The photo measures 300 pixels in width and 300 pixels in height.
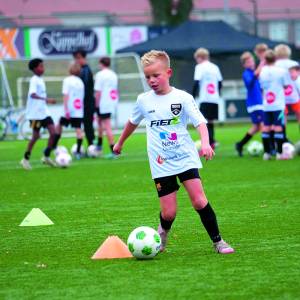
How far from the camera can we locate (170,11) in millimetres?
42281

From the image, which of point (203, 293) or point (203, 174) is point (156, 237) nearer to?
point (203, 293)

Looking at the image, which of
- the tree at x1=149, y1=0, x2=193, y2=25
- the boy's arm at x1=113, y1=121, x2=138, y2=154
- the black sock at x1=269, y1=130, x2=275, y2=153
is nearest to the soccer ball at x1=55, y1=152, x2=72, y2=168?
the black sock at x1=269, y1=130, x2=275, y2=153

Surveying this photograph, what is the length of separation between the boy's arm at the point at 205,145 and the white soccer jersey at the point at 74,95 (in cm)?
1229

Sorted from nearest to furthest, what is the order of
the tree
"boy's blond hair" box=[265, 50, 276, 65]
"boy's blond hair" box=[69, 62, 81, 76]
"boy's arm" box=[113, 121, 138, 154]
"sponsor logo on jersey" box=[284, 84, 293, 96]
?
"boy's arm" box=[113, 121, 138, 154], "boy's blond hair" box=[265, 50, 276, 65], "sponsor logo on jersey" box=[284, 84, 293, 96], "boy's blond hair" box=[69, 62, 81, 76], the tree

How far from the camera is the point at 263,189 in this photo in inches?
520

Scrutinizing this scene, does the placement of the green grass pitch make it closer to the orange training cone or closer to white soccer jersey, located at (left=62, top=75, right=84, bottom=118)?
the orange training cone

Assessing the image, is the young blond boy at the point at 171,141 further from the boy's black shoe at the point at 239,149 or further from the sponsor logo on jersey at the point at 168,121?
the boy's black shoe at the point at 239,149

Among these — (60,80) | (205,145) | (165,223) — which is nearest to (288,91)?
(165,223)

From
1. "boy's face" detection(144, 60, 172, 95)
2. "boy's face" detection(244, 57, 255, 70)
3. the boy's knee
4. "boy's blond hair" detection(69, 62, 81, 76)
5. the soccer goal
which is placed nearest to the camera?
"boy's face" detection(144, 60, 172, 95)

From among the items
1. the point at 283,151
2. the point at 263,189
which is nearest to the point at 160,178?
the point at 263,189

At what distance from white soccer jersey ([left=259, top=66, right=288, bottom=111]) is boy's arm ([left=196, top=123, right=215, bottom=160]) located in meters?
10.1

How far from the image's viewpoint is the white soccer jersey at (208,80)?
19.8 meters

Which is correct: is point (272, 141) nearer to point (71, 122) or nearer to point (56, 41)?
point (71, 122)

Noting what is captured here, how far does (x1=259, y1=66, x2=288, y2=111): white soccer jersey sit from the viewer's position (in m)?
17.8
